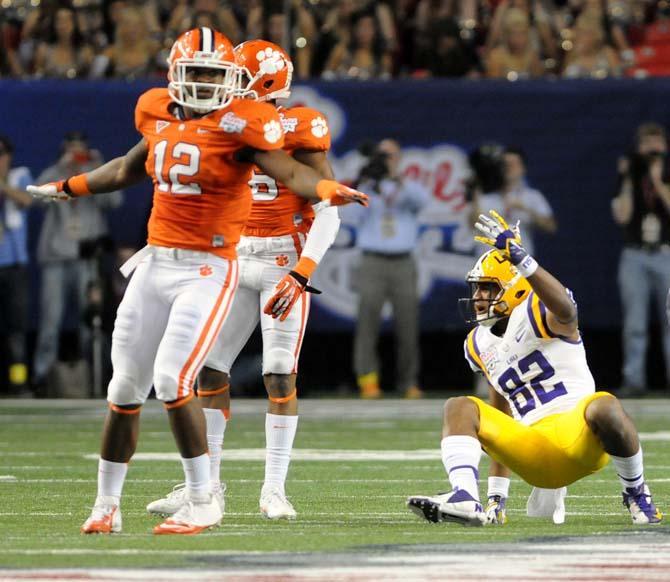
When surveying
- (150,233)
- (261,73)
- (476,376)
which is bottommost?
(476,376)

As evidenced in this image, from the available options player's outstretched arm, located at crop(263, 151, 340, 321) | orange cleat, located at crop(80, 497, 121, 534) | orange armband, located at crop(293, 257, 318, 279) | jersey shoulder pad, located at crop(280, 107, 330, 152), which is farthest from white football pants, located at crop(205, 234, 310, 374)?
orange cleat, located at crop(80, 497, 121, 534)

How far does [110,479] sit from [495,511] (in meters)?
1.45

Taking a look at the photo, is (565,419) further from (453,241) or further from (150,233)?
(453,241)

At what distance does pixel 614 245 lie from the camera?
14.4m

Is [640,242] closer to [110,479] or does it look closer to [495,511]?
[495,511]

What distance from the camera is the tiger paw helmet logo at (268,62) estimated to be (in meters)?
7.45

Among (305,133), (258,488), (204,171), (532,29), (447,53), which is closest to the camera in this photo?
(204,171)

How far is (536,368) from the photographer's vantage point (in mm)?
6879

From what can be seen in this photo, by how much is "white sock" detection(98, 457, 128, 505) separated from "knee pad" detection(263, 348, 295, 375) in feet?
3.53

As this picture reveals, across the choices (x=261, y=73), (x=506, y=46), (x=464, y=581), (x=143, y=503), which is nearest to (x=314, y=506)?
(x=143, y=503)

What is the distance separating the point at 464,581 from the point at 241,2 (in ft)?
35.1

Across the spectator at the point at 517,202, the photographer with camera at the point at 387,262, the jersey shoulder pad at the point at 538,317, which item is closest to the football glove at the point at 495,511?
the jersey shoulder pad at the point at 538,317

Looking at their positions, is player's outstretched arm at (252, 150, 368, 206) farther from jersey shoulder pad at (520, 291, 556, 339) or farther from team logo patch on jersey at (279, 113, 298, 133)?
jersey shoulder pad at (520, 291, 556, 339)

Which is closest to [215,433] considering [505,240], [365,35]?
[505,240]
